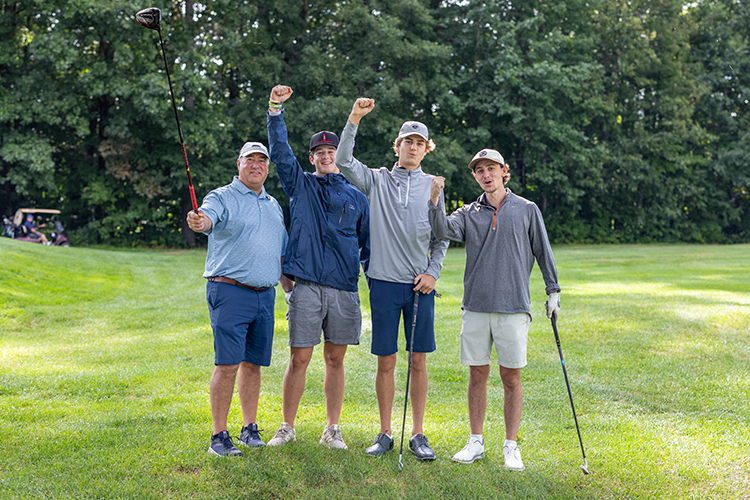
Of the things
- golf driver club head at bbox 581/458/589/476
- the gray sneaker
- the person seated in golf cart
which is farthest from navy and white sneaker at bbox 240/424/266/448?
the person seated in golf cart

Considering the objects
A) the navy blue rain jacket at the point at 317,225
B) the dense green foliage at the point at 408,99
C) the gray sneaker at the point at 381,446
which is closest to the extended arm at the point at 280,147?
the navy blue rain jacket at the point at 317,225

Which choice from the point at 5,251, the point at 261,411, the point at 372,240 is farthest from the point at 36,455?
the point at 5,251

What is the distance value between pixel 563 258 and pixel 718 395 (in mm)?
17096

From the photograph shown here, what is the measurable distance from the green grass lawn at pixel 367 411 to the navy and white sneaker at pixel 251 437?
0.14m

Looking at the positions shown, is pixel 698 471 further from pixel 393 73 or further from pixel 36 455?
pixel 393 73

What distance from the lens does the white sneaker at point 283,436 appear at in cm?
448

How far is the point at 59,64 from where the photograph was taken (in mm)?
22344

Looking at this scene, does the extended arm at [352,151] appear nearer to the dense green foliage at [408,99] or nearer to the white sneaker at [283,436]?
the white sneaker at [283,436]

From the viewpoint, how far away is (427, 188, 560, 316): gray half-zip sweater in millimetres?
4297

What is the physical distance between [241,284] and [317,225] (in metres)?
0.68

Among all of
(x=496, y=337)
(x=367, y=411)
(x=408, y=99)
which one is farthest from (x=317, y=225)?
(x=408, y=99)

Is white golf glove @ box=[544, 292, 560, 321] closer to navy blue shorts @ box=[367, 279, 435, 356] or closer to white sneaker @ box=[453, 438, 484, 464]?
navy blue shorts @ box=[367, 279, 435, 356]

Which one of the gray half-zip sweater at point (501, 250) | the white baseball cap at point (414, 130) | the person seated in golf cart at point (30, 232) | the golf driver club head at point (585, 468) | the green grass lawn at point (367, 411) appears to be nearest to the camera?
the green grass lawn at point (367, 411)

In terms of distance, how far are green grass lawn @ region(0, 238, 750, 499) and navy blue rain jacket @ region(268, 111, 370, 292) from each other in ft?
4.21
